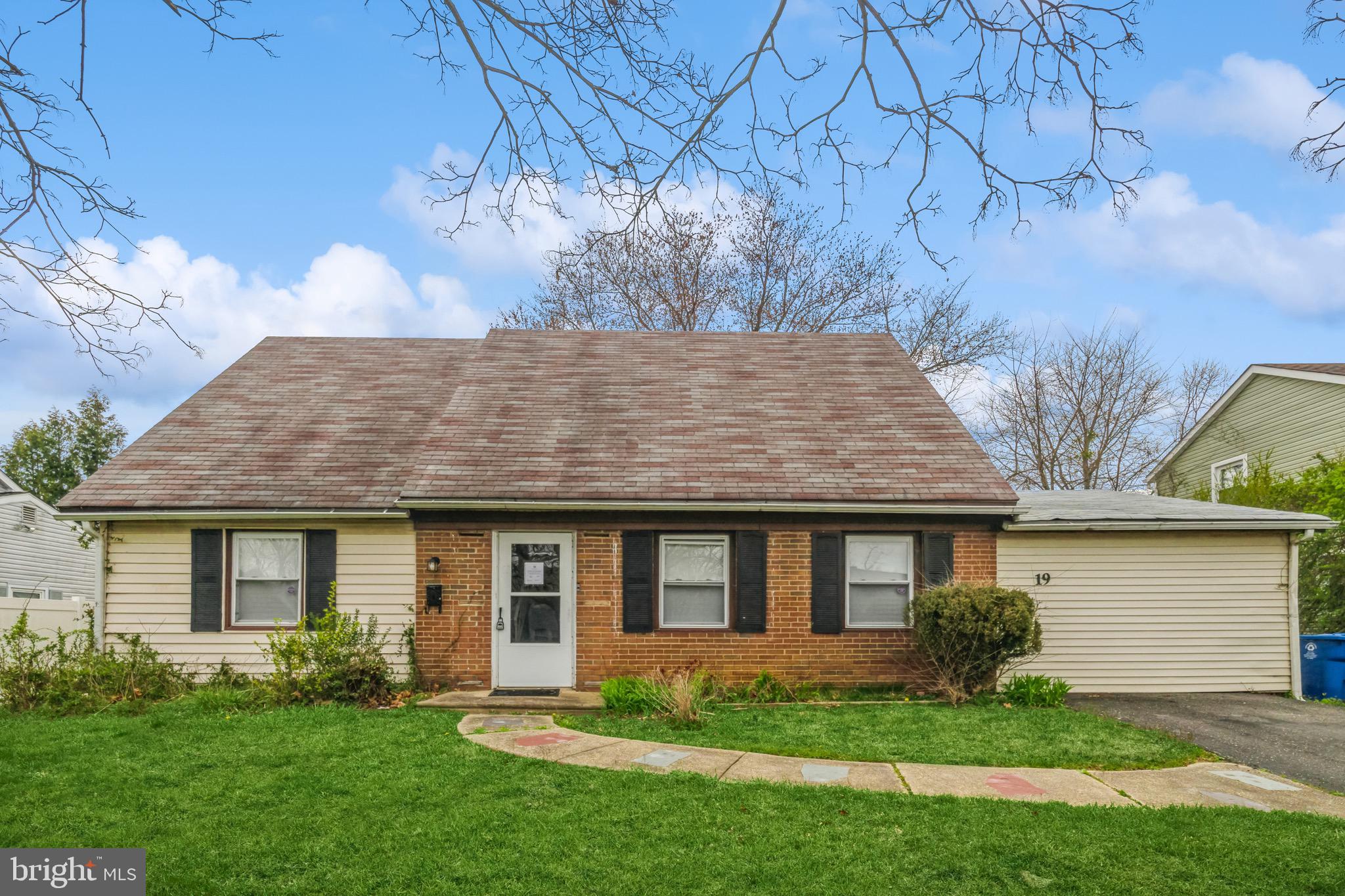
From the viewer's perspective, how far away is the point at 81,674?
10.4 metres

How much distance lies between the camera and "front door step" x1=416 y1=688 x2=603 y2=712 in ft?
32.8

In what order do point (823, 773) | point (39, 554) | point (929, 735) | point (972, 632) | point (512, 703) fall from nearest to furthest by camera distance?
point (823, 773) → point (929, 735) → point (972, 632) → point (512, 703) → point (39, 554)

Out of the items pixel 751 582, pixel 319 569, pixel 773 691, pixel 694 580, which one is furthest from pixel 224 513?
pixel 773 691

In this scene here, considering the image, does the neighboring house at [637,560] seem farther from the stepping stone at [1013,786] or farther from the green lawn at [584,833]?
the stepping stone at [1013,786]

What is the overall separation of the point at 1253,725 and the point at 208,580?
12638 millimetres

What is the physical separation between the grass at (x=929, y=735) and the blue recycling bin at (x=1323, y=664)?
4.50 m

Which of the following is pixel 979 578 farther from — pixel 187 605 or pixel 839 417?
pixel 187 605

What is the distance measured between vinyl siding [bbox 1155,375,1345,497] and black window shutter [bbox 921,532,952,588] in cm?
1055

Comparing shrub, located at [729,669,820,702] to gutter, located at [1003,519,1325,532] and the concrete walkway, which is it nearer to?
the concrete walkway

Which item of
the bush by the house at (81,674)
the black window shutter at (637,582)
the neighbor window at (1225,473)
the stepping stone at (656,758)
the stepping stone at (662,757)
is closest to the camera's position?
the stepping stone at (656,758)

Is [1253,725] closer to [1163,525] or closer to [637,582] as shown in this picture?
[1163,525]

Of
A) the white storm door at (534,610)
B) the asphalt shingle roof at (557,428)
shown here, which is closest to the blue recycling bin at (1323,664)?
the asphalt shingle roof at (557,428)

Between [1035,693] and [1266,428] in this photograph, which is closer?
[1035,693]

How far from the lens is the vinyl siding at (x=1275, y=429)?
56.2ft
